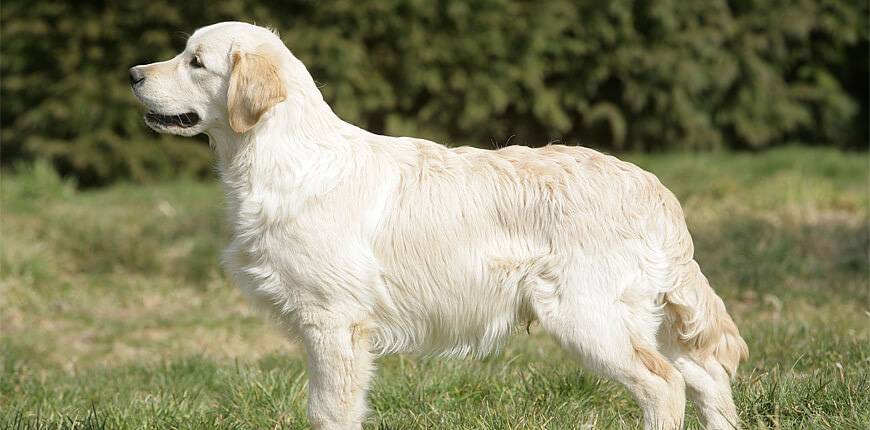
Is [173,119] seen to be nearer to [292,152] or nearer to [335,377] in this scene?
[292,152]

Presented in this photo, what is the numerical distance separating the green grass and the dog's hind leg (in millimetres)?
249

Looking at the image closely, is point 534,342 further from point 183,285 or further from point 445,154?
point 183,285

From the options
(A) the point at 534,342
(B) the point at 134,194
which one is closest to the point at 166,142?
(B) the point at 134,194

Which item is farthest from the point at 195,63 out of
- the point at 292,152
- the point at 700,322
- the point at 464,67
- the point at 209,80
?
the point at 464,67

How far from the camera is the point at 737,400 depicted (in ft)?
12.1

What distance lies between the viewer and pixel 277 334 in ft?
18.8

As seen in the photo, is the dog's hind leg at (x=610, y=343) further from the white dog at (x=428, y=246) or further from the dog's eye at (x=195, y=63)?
the dog's eye at (x=195, y=63)

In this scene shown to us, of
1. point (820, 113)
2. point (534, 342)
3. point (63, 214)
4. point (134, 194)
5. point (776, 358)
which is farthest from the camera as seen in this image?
point (820, 113)

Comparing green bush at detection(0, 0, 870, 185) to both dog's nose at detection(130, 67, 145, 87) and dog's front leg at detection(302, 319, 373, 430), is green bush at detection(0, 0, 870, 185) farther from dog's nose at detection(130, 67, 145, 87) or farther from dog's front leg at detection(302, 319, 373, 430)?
dog's front leg at detection(302, 319, 373, 430)

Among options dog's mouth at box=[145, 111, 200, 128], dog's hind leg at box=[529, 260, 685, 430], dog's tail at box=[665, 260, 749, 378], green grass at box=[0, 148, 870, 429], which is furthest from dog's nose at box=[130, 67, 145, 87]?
dog's tail at box=[665, 260, 749, 378]

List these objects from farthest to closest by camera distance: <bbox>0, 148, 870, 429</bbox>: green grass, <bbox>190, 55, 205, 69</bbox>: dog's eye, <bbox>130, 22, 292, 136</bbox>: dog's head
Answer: <bbox>0, 148, 870, 429</bbox>: green grass, <bbox>190, 55, 205, 69</bbox>: dog's eye, <bbox>130, 22, 292, 136</bbox>: dog's head

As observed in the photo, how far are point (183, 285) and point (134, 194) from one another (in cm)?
243

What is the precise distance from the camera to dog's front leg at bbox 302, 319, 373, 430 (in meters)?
3.38

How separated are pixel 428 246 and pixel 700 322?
982 mm
